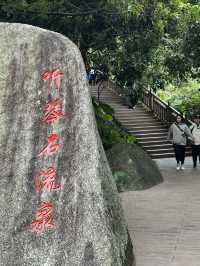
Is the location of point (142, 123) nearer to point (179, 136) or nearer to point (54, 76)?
point (179, 136)

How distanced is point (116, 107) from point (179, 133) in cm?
836

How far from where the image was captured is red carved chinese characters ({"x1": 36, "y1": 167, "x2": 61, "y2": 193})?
5.67 metres

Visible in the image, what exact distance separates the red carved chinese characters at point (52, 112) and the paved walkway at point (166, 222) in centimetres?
205

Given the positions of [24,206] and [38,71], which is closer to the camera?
[24,206]

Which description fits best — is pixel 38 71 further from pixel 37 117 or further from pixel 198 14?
pixel 198 14

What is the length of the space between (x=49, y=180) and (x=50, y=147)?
392mm

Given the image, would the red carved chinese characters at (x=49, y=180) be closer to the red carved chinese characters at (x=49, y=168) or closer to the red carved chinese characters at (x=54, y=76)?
the red carved chinese characters at (x=49, y=168)

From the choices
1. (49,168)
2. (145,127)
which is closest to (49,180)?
(49,168)

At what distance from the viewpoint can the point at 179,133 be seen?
44.3ft

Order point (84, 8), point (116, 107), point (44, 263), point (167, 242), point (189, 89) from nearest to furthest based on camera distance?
point (44, 263), point (167, 242), point (84, 8), point (116, 107), point (189, 89)

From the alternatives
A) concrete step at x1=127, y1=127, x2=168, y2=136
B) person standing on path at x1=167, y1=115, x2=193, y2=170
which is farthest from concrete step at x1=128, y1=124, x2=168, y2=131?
person standing on path at x1=167, y1=115, x2=193, y2=170

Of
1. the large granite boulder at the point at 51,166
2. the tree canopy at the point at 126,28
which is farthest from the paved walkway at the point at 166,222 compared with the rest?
the tree canopy at the point at 126,28

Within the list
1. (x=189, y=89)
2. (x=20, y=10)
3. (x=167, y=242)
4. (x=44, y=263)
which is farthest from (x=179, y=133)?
(x=189, y=89)

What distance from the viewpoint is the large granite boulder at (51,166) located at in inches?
214
